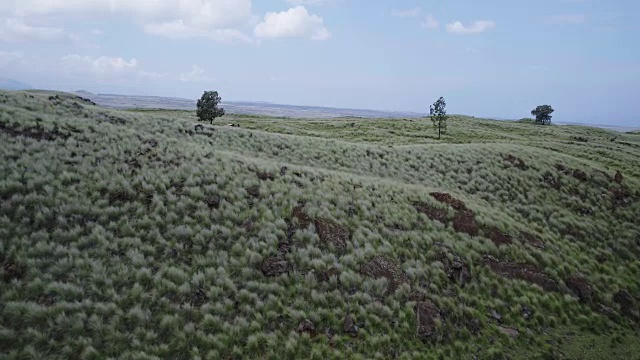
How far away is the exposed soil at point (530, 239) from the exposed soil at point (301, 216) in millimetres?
12582

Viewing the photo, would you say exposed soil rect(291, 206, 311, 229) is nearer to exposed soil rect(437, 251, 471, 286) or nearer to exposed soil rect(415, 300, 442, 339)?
exposed soil rect(415, 300, 442, 339)

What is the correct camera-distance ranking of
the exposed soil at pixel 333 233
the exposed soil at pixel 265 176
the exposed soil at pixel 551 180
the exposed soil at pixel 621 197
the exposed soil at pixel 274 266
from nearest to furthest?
the exposed soil at pixel 274 266
the exposed soil at pixel 333 233
the exposed soil at pixel 265 176
the exposed soil at pixel 621 197
the exposed soil at pixel 551 180

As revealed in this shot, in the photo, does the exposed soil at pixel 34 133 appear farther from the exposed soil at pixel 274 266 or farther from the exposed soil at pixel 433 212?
the exposed soil at pixel 433 212

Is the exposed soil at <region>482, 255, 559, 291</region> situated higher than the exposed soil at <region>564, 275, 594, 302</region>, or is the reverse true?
the exposed soil at <region>482, 255, 559, 291</region>

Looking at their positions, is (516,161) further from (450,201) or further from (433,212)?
(433,212)

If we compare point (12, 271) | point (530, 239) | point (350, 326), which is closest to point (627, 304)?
point (530, 239)

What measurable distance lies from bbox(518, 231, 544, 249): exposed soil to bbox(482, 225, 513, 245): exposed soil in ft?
3.50

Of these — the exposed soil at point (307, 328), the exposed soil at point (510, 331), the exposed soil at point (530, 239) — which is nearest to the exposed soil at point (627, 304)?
the exposed soil at point (530, 239)

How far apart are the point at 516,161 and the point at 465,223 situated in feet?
61.9

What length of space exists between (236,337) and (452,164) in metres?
28.5

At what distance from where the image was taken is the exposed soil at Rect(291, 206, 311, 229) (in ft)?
50.9

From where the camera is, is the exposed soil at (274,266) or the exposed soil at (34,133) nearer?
the exposed soil at (274,266)

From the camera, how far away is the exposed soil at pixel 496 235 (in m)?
18.5

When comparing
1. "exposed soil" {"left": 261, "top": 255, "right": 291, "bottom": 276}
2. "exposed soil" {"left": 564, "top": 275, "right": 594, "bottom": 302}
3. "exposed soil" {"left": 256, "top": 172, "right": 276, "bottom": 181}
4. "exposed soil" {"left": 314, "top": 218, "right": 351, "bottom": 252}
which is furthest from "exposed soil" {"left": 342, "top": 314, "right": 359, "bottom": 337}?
"exposed soil" {"left": 564, "top": 275, "right": 594, "bottom": 302}
